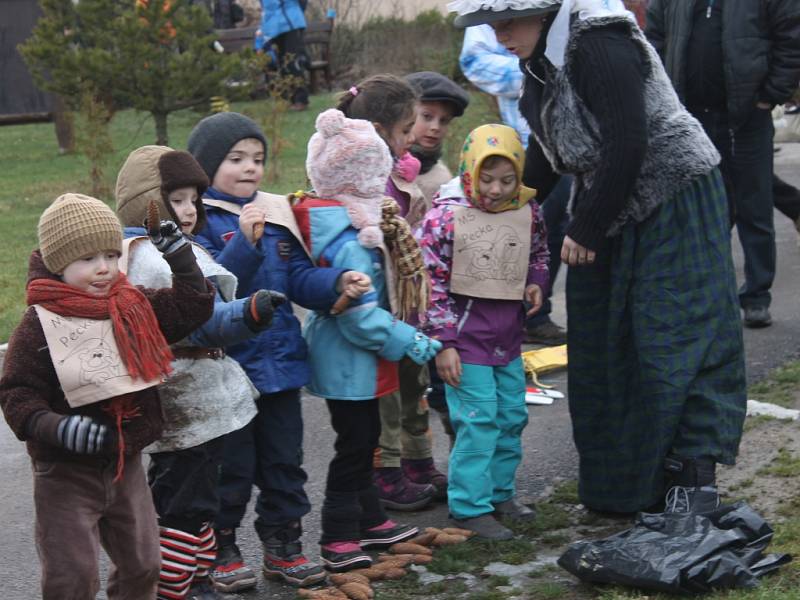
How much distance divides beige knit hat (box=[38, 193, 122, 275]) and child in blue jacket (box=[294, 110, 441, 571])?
884 mm

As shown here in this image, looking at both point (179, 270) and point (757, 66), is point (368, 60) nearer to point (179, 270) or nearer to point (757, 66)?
point (757, 66)

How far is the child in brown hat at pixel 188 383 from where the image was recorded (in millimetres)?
3596

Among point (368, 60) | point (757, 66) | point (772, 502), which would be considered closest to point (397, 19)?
point (368, 60)

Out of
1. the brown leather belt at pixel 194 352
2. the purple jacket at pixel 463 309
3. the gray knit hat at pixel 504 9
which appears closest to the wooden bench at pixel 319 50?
the purple jacket at pixel 463 309

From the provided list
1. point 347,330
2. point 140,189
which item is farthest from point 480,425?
point 140,189

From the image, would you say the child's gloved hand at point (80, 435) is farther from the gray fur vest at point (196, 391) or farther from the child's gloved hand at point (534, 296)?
the child's gloved hand at point (534, 296)

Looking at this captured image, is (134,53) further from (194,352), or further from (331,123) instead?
(194,352)

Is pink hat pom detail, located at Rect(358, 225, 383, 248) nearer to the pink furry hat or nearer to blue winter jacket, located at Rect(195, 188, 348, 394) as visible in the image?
the pink furry hat

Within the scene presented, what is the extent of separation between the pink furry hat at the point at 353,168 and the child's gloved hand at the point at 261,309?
611 mm

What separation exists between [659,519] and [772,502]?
2.55 feet

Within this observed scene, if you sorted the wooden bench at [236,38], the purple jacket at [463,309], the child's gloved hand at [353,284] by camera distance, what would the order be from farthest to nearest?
the wooden bench at [236,38], the purple jacket at [463,309], the child's gloved hand at [353,284]

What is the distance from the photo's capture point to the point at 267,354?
4.00 m

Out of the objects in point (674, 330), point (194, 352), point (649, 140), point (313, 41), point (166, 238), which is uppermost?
point (313, 41)

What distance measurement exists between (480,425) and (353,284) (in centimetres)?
82
